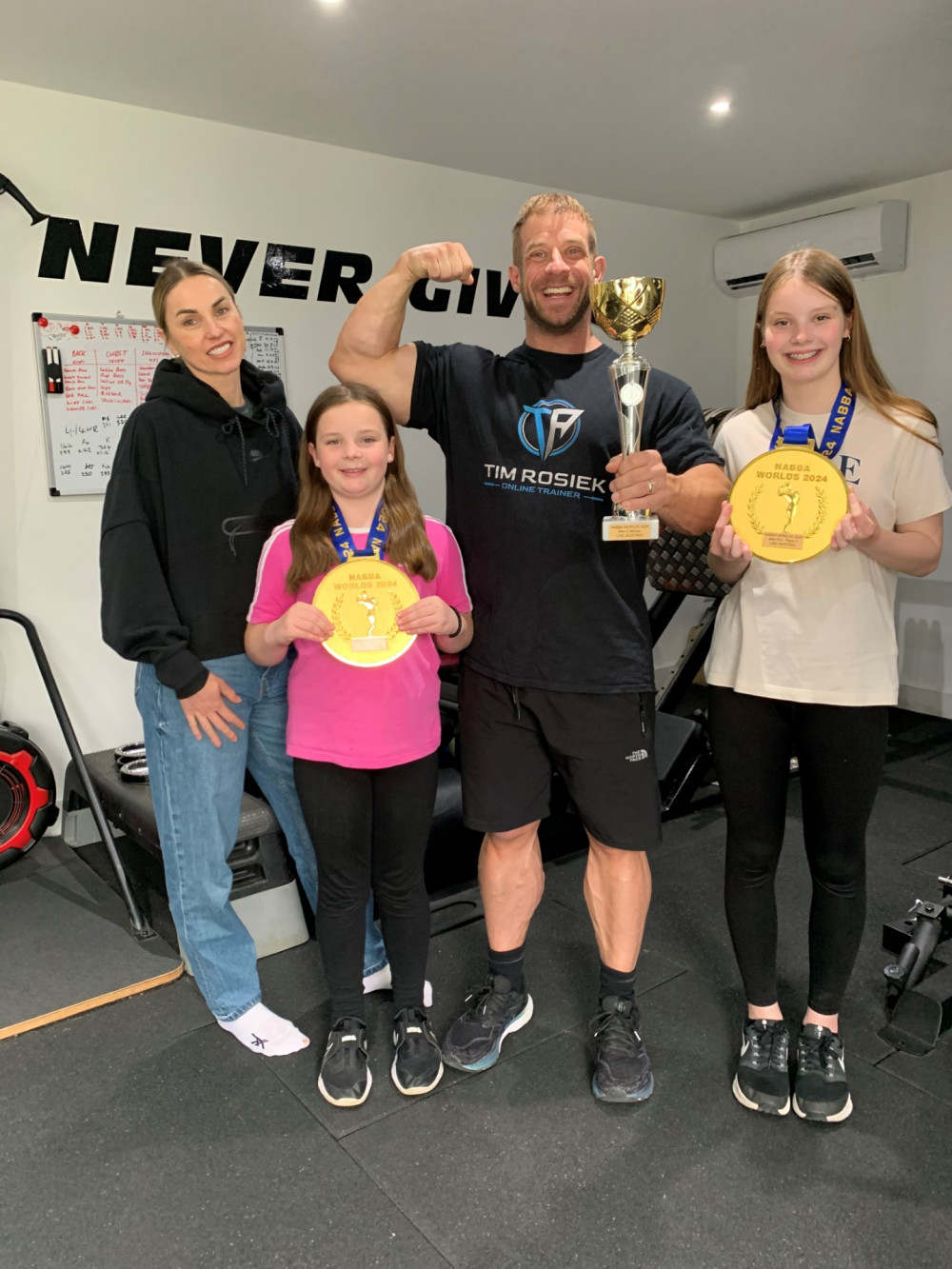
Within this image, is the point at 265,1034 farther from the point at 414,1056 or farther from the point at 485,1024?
the point at 485,1024

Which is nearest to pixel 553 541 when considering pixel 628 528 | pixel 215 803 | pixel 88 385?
pixel 628 528

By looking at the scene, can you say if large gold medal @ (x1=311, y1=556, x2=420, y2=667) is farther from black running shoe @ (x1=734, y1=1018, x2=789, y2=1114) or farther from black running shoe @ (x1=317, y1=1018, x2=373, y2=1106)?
black running shoe @ (x1=734, y1=1018, x2=789, y2=1114)

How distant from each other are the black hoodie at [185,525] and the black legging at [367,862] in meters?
0.35

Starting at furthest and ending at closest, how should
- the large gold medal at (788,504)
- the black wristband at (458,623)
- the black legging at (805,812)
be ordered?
1. the black wristband at (458,623)
2. the black legging at (805,812)
3. the large gold medal at (788,504)

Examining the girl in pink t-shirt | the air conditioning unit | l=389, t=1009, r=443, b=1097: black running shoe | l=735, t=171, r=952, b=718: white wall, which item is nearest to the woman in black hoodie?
the girl in pink t-shirt

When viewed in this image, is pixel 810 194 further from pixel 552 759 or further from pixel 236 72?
pixel 552 759

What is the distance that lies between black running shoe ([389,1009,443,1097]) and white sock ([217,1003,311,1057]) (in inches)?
10.0

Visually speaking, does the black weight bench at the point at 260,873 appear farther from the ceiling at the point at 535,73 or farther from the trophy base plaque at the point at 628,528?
the ceiling at the point at 535,73

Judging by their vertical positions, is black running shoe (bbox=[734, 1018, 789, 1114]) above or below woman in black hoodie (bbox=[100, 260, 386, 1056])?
below

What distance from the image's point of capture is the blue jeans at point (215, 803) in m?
1.90

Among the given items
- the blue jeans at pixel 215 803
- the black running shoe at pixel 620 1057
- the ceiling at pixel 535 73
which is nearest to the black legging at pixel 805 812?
the black running shoe at pixel 620 1057

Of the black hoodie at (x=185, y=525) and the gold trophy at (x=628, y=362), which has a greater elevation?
the gold trophy at (x=628, y=362)

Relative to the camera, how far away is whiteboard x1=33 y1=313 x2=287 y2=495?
3252 mm

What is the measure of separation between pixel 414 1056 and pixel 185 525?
121 cm
